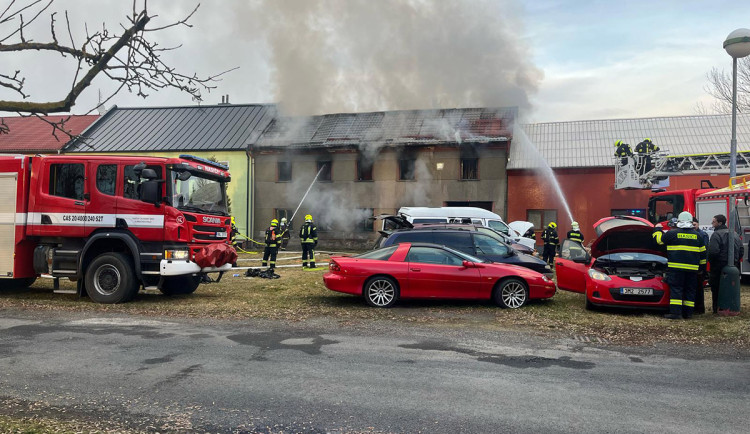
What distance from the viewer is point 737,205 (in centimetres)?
1364

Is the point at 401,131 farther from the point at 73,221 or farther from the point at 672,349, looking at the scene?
the point at 672,349

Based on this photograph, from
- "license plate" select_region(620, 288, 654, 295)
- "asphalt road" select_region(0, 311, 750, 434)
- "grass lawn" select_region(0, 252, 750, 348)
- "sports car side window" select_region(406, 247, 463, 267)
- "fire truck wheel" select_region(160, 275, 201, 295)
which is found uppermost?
"sports car side window" select_region(406, 247, 463, 267)

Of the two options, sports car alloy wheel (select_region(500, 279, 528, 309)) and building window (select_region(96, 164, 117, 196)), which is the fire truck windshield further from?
sports car alloy wheel (select_region(500, 279, 528, 309))

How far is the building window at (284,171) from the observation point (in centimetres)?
3103

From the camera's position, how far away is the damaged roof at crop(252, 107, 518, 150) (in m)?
29.4

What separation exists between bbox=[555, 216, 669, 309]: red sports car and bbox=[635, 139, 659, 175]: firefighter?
11302 millimetres

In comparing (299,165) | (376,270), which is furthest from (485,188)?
(376,270)

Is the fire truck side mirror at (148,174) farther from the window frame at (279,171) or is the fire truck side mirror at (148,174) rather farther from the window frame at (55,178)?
the window frame at (279,171)

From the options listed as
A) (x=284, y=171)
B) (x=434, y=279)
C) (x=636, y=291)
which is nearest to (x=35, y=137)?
(x=284, y=171)

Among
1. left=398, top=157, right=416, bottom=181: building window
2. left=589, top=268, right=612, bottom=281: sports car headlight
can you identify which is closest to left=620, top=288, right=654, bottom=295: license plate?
left=589, top=268, right=612, bottom=281: sports car headlight

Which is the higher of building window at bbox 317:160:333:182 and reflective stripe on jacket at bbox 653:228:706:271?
building window at bbox 317:160:333:182

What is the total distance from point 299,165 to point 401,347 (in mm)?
24595

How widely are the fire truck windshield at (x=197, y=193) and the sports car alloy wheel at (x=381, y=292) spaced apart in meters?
3.63

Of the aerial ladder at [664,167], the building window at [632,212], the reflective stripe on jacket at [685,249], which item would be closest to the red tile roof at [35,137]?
the aerial ladder at [664,167]
